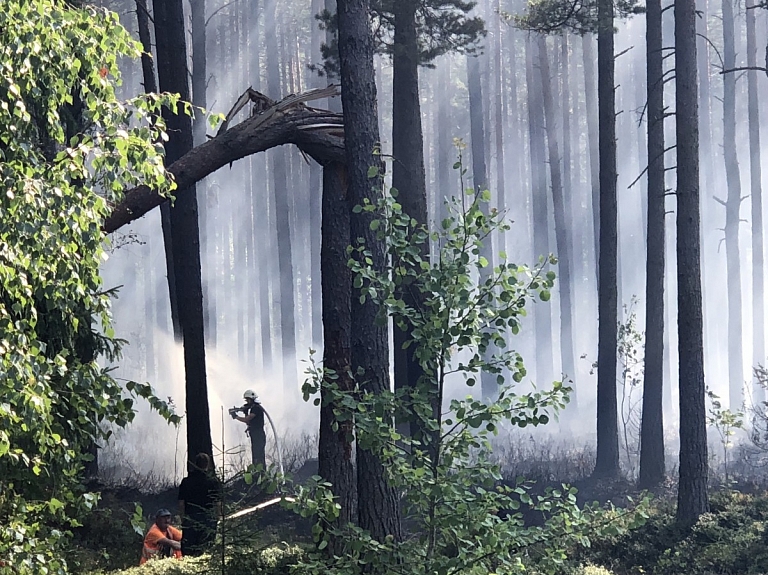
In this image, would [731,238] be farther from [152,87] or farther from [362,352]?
[362,352]

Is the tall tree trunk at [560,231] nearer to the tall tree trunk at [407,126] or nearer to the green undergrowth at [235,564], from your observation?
the tall tree trunk at [407,126]

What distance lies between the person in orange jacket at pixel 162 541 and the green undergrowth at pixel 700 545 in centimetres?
518

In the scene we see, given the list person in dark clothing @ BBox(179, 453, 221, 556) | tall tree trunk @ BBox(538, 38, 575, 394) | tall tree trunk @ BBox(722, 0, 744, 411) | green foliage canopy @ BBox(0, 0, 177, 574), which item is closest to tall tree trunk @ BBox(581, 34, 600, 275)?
tall tree trunk @ BBox(538, 38, 575, 394)

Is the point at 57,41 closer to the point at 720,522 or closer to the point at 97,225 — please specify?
the point at 97,225

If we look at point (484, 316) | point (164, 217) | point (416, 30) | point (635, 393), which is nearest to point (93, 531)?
point (164, 217)

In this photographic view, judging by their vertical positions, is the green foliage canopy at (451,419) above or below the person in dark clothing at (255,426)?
above

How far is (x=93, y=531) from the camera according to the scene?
40.6 feet

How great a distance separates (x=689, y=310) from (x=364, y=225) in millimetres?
6321

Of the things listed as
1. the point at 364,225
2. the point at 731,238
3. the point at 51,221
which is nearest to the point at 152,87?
the point at 364,225

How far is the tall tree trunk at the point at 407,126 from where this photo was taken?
612 inches

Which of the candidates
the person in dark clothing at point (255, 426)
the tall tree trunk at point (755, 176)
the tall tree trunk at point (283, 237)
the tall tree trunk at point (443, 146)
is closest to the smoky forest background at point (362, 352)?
the person in dark clothing at point (255, 426)

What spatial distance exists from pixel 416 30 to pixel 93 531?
35.4ft

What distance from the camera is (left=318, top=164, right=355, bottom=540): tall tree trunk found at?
888 cm

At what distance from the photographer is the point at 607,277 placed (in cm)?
1791
